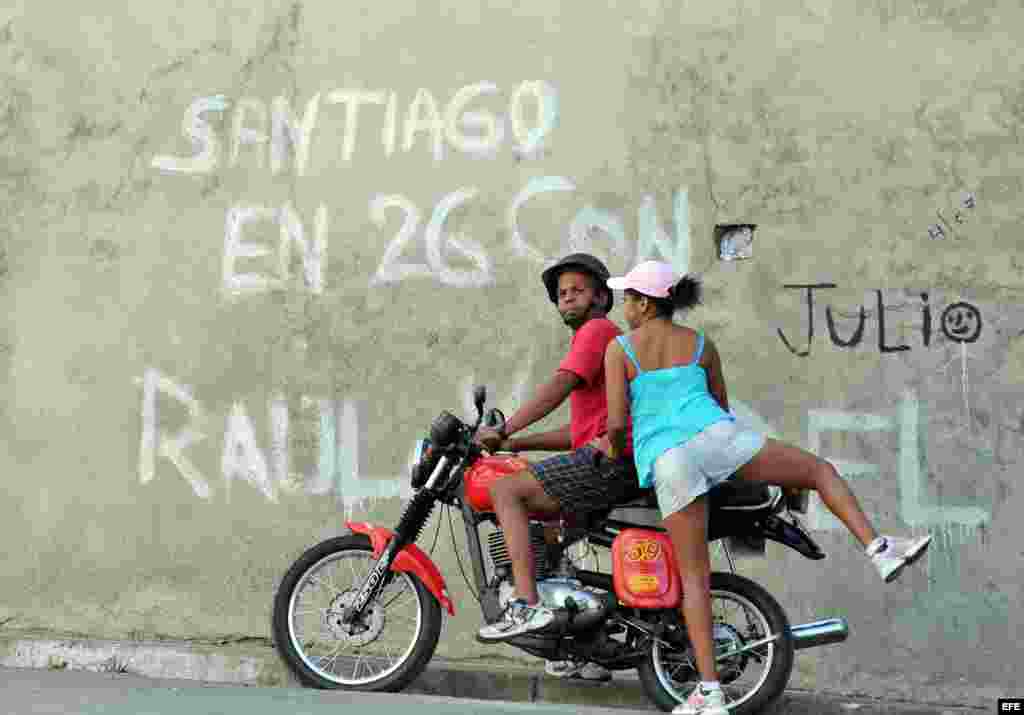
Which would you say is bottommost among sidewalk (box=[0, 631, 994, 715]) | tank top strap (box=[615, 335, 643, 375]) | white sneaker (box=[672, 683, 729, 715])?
sidewalk (box=[0, 631, 994, 715])

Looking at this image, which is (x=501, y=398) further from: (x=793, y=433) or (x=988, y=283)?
(x=988, y=283)

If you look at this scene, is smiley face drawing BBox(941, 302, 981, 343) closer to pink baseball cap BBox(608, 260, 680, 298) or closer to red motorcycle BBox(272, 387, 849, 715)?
red motorcycle BBox(272, 387, 849, 715)

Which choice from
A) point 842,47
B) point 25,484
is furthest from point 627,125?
point 25,484

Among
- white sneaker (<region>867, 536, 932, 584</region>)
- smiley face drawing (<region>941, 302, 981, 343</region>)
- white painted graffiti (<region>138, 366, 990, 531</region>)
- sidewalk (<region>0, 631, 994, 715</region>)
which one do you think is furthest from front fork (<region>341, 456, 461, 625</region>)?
smiley face drawing (<region>941, 302, 981, 343</region>)

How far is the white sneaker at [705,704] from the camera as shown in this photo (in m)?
5.56

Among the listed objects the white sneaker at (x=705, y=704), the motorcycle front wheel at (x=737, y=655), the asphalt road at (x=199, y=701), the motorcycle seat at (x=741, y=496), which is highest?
the motorcycle seat at (x=741, y=496)

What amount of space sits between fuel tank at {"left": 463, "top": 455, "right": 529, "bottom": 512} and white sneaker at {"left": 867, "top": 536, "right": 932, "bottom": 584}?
4.37 feet

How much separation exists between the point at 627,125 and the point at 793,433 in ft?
5.37

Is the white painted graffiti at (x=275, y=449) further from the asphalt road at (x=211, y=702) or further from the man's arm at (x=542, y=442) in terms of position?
the asphalt road at (x=211, y=702)

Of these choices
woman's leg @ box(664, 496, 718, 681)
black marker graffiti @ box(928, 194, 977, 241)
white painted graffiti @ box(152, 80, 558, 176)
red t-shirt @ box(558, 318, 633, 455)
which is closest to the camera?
woman's leg @ box(664, 496, 718, 681)

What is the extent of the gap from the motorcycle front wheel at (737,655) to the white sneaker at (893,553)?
40cm

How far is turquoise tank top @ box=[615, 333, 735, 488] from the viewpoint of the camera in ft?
19.1

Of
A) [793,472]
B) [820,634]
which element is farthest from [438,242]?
[820,634]

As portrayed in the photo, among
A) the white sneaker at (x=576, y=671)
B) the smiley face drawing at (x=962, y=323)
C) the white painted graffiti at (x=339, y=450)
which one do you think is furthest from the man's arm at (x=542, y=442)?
the smiley face drawing at (x=962, y=323)
